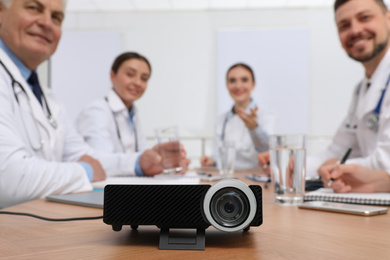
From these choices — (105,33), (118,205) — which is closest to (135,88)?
(118,205)

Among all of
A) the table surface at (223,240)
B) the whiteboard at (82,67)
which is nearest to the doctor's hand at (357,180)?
the table surface at (223,240)

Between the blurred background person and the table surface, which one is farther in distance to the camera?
the blurred background person

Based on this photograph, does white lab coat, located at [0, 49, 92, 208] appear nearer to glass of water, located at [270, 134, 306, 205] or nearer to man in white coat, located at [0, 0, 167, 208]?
man in white coat, located at [0, 0, 167, 208]

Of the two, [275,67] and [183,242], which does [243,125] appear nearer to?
[275,67]

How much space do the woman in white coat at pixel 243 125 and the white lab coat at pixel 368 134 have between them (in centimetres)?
75

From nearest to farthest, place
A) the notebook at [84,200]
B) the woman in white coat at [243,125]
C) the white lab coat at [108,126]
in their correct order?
the notebook at [84,200] < the white lab coat at [108,126] < the woman in white coat at [243,125]

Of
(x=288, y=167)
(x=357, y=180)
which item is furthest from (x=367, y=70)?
(x=288, y=167)

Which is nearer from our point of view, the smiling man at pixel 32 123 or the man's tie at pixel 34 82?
the smiling man at pixel 32 123

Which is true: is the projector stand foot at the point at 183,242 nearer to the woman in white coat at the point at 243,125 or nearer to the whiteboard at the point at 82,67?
the woman in white coat at the point at 243,125

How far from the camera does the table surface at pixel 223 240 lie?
384mm

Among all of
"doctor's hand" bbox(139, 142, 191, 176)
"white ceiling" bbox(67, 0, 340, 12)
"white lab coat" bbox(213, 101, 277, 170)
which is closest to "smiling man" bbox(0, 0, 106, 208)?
"doctor's hand" bbox(139, 142, 191, 176)

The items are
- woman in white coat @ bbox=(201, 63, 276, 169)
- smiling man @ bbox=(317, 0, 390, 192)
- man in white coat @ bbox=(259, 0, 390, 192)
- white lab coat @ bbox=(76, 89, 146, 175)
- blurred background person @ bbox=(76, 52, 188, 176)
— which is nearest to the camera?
man in white coat @ bbox=(259, 0, 390, 192)

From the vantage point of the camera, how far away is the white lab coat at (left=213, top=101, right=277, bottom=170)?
8.43ft

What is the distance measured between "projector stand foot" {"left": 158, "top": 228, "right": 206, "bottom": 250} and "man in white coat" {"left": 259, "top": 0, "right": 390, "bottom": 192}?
2.80 feet
